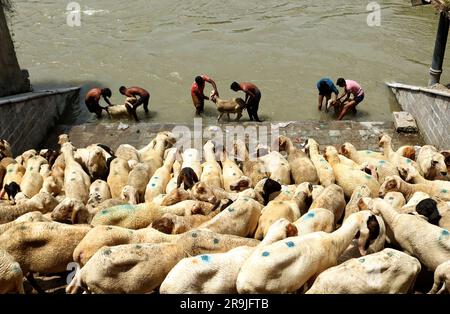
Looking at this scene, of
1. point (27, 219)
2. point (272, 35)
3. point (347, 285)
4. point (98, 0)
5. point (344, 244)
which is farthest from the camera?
point (98, 0)

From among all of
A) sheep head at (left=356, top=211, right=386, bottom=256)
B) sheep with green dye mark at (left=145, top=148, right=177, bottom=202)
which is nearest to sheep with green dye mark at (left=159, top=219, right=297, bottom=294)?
sheep head at (left=356, top=211, right=386, bottom=256)

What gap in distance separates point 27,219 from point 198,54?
10890 millimetres

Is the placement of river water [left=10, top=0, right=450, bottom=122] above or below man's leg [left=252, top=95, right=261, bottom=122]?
above

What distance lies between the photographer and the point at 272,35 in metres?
16.7

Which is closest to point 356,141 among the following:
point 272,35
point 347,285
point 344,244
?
point 344,244

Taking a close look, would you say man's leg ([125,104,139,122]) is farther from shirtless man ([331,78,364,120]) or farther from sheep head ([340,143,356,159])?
sheep head ([340,143,356,159])

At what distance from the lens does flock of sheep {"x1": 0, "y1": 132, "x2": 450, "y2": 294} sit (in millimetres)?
4215

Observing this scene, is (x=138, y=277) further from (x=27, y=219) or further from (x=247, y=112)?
(x=247, y=112)

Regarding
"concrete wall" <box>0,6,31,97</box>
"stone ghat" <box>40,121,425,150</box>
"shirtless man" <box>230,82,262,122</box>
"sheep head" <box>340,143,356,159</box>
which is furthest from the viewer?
"shirtless man" <box>230,82,262,122</box>

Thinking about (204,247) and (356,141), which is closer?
(204,247)

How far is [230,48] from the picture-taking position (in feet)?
51.9

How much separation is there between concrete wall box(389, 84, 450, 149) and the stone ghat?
349 mm

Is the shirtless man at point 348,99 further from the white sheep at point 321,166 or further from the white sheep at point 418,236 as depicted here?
the white sheep at point 418,236

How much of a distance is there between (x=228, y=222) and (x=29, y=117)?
681cm
